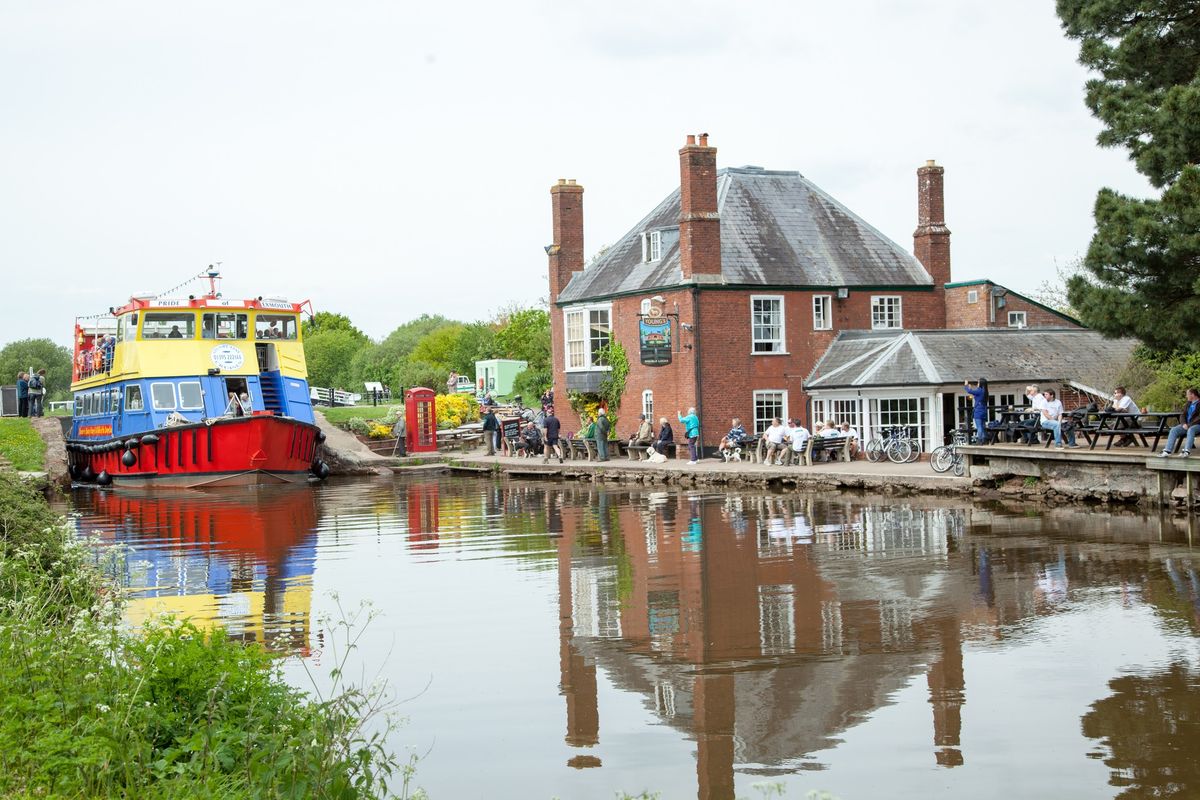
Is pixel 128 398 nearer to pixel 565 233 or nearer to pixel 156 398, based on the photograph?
pixel 156 398

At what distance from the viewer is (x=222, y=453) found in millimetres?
34094

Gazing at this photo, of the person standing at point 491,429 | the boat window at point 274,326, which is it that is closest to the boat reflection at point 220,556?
the boat window at point 274,326

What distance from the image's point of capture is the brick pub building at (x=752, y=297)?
3419 centimetres

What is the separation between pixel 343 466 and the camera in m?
39.8

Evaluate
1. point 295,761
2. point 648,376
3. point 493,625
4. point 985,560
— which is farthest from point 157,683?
point 648,376

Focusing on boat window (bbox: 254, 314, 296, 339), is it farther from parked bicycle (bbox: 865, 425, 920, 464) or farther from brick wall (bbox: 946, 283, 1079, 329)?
brick wall (bbox: 946, 283, 1079, 329)

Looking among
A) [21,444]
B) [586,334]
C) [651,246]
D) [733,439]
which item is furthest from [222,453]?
[733,439]

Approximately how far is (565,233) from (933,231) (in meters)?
11.3

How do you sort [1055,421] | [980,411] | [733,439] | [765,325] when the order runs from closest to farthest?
[1055,421] → [980,411] → [733,439] → [765,325]

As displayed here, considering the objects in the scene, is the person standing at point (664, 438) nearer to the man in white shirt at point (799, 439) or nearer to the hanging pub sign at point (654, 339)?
the hanging pub sign at point (654, 339)

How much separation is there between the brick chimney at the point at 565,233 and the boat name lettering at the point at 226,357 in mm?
9974

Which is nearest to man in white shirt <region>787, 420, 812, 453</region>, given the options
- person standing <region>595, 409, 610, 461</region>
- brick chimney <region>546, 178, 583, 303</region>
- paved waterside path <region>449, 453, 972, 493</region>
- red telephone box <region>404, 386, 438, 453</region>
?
paved waterside path <region>449, 453, 972, 493</region>

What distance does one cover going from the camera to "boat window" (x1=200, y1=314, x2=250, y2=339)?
3591 cm

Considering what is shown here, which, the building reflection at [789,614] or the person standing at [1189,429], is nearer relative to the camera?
the building reflection at [789,614]
